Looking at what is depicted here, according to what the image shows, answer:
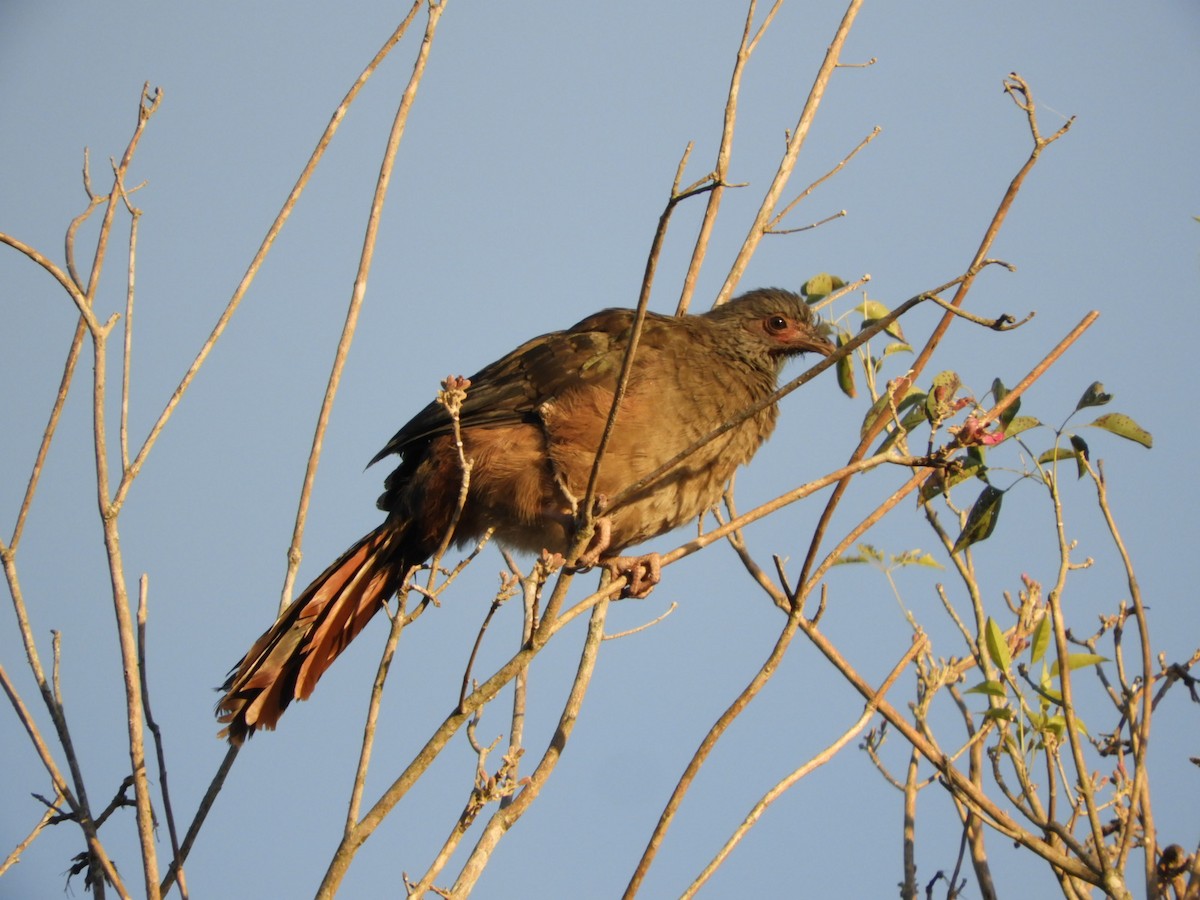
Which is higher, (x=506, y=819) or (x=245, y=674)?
(x=245, y=674)

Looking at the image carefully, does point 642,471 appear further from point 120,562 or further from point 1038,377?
point 120,562

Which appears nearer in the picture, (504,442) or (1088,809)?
(1088,809)

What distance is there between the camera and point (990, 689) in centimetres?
319

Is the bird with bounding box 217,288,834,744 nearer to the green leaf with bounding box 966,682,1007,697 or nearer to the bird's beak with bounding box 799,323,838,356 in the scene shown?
the bird's beak with bounding box 799,323,838,356

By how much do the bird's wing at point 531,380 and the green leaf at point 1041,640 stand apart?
6.60 ft

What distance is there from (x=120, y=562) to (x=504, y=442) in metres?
2.12

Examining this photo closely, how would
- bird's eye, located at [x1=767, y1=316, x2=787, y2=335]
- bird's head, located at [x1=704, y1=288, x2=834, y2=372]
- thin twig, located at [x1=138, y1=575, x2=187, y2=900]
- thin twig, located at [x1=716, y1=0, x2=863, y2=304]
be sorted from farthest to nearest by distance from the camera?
bird's eye, located at [x1=767, y1=316, x2=787, y2=335] < bird's head, located at [x1=704, y1=288, x2=834, y2=372] < thin twig, located at [x1=716, y1=0, x2=863, y2=304] < thin twig, located at [x1=138, y1=575, x2=187, y2=900]

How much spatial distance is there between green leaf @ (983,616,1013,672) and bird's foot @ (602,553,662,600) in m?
1.37

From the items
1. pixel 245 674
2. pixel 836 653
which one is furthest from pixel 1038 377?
pixel 245 674

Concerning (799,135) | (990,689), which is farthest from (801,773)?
(799,135)

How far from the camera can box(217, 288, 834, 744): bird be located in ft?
15.1

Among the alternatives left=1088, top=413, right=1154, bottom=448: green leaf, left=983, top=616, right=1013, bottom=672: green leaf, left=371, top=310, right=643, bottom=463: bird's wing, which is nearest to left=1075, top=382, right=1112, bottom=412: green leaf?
left=1088, top=413, right=1154, bottom=448: green leaf

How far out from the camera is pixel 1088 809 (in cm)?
283

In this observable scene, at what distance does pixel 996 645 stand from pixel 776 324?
8.92 ft
